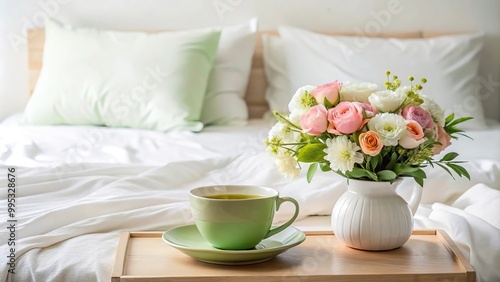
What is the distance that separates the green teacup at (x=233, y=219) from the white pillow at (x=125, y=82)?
4.83ft

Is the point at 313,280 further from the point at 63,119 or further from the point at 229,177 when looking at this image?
the point at 63,119

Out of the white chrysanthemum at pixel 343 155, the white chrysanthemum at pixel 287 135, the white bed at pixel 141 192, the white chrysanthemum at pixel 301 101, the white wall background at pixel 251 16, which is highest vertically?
the white wall background at pixel 251 16

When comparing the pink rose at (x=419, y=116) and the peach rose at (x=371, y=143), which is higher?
the pink rose at (x=419, y=116)

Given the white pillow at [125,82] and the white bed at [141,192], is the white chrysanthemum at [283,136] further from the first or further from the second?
the white pillow at [125,82]

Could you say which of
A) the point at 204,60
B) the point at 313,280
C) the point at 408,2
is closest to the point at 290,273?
the point at 313,280

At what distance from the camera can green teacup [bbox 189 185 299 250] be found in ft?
3.95

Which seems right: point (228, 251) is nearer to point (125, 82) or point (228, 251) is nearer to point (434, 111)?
point (434, 111)

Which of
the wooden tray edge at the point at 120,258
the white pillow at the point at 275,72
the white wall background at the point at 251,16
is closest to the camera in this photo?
the wooden tray edge at the point at 120,258

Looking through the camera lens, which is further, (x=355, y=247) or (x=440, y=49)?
(x=440, y=49)

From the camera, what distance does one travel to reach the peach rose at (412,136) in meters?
1.22

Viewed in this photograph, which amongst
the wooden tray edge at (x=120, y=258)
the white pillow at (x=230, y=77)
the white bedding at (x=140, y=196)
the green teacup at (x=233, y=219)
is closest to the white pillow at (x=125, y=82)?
the white pillow at (x=230, y=77)

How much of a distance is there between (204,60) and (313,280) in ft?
5.87

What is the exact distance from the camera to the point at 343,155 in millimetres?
1222

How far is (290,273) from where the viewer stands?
1.17 meters
